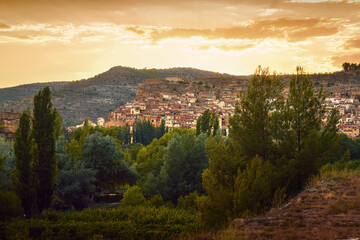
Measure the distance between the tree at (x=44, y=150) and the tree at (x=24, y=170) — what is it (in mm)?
355

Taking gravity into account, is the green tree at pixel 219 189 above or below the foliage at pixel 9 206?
above

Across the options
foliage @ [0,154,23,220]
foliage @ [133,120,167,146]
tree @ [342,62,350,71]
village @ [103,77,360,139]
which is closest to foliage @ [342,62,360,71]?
tree @ [342,62,350,71]

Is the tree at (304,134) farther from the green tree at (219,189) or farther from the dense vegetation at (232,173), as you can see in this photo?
the green tree at (219,189)

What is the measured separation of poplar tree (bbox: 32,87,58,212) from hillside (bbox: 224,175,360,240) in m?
12.5

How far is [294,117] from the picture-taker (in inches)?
557

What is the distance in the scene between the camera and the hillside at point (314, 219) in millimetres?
6172

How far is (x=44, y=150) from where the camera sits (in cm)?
1741

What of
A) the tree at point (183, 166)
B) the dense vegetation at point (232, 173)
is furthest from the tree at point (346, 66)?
the dense vegetation at point (232, 173)

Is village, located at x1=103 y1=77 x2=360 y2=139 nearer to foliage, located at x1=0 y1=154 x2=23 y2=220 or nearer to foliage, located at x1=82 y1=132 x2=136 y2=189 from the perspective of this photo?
foliage, located at x1=82 y1=132 x2=136 y2=189

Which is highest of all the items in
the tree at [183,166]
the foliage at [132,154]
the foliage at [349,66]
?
the foliage at [349,66]

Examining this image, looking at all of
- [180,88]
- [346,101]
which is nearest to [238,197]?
[346,101]

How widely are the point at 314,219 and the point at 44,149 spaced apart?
14.8 meters

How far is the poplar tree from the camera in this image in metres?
16.6

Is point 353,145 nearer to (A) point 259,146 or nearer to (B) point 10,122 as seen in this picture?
(A) point 259,146
